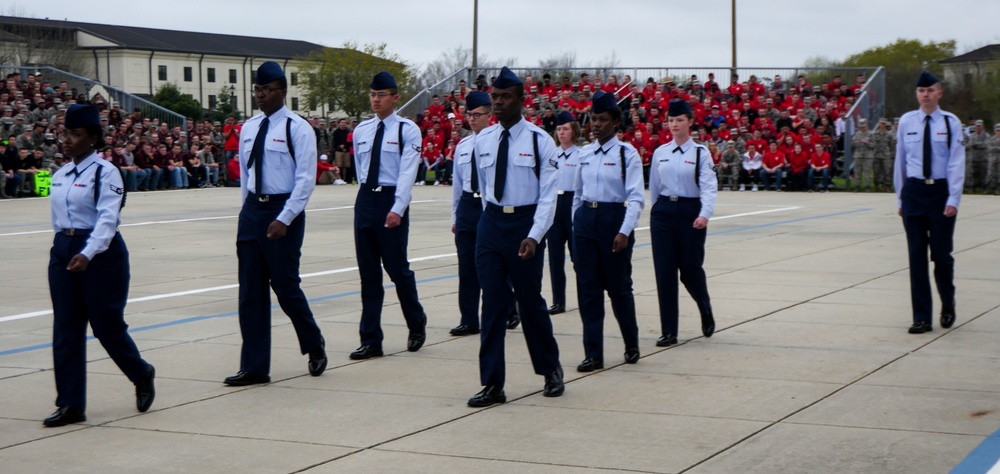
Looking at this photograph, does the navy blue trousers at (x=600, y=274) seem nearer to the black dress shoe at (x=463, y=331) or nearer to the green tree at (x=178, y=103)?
the black dress shoe at (x=463, y=331)

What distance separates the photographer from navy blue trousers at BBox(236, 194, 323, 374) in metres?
7.61

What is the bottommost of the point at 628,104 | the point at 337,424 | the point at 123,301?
the point at 337,424

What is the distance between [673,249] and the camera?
923 centimetres

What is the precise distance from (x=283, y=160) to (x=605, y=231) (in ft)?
7.36

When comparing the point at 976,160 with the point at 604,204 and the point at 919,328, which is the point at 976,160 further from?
the point at 604,204

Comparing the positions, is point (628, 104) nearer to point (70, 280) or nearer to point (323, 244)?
point (323, 244)

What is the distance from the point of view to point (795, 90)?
120 feet

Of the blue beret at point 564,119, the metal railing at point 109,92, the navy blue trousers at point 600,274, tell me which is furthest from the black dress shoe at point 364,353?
the metal railing at point 109,92

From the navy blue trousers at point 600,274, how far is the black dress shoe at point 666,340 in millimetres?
821

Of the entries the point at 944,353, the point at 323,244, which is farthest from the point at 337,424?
the point at 323,244

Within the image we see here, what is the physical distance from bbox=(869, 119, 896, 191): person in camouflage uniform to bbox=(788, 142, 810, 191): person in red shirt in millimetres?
1799

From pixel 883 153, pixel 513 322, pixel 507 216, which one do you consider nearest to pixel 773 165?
pixel 883 153

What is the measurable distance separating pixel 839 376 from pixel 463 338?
3.09 metres

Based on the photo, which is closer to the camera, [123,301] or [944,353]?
[123,301]
